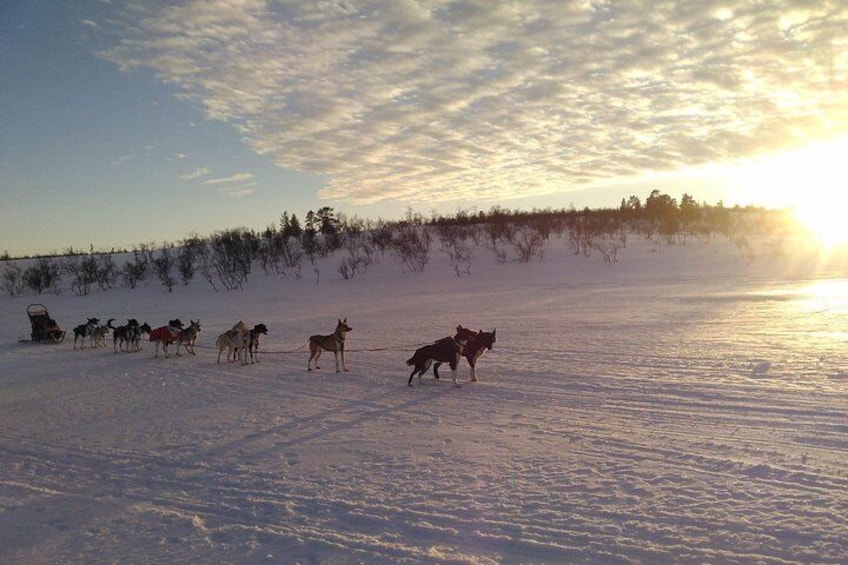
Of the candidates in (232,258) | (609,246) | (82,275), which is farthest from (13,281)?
(609,246)

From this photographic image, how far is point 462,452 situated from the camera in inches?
244

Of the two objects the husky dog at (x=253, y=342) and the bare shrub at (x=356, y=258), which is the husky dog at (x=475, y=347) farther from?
the bare shrub at (x=356, y=258)

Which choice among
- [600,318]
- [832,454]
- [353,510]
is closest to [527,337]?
[600,318]

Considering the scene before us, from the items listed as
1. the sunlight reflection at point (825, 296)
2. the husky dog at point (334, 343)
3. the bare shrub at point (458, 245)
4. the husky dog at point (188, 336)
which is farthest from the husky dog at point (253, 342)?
the bare shrub at point (458, 245)

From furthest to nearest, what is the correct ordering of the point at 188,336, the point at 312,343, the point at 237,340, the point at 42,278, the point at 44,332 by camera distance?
the point at 42,278 < the point at 44,332 < the point at 188,336 < the point at 237,340 < the point at 312,343

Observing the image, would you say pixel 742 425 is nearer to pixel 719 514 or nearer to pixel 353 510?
pixel 719 514

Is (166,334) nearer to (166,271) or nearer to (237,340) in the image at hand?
(237,340)

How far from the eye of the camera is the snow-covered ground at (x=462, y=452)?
14.4ft

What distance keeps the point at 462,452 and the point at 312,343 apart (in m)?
5.85

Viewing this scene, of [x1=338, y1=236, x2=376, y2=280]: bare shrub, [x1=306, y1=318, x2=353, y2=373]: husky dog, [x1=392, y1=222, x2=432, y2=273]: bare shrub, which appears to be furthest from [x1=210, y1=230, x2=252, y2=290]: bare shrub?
[x1=306, y1=318, x2=353, y2=373]: husky dog

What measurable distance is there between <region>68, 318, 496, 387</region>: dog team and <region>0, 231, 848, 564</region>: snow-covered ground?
39 centimetres

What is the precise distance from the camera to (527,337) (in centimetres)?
1325

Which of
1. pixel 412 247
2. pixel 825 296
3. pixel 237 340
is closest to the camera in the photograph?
pixel 237 340

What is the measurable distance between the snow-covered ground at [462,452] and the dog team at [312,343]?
387mm
